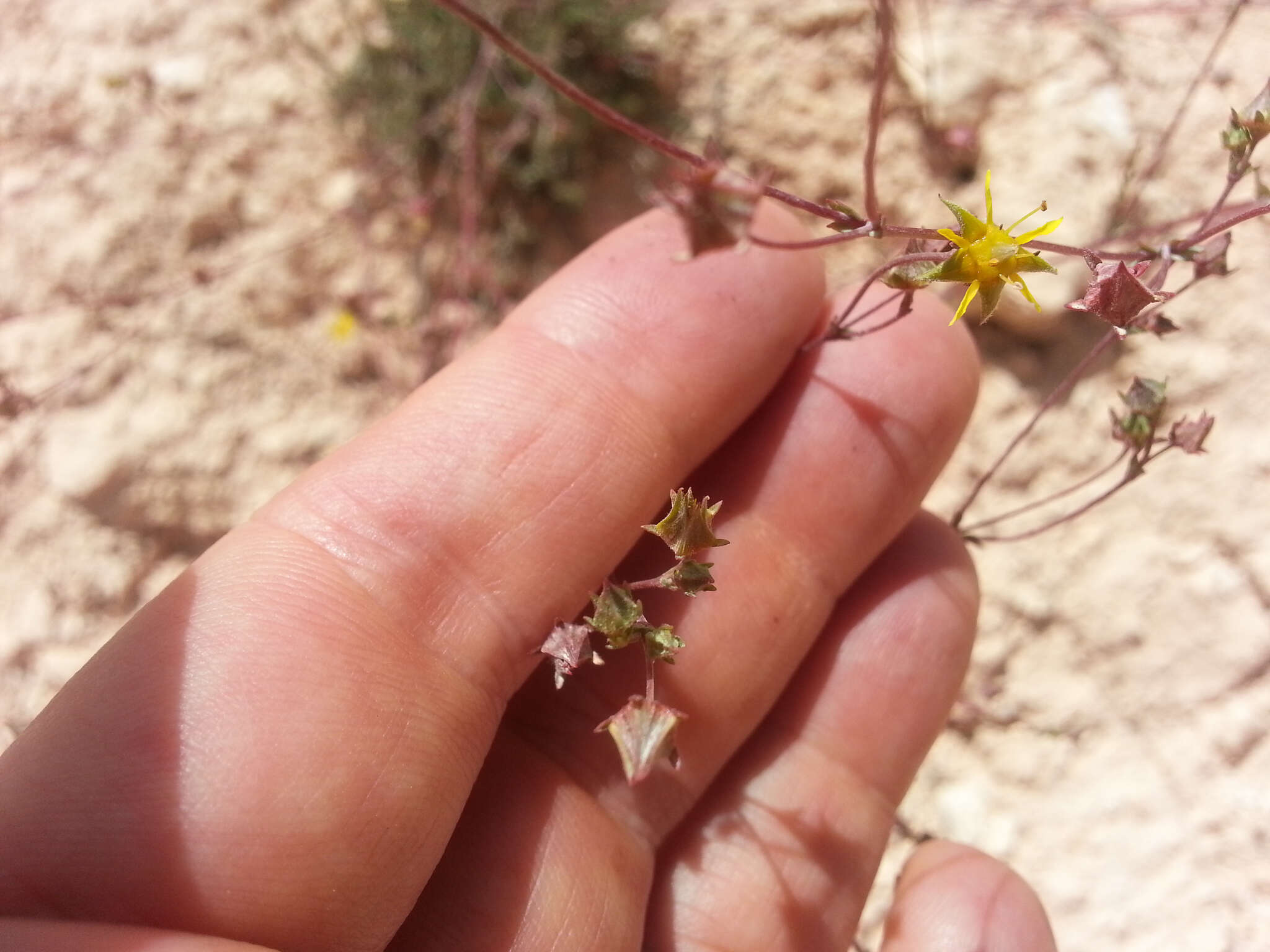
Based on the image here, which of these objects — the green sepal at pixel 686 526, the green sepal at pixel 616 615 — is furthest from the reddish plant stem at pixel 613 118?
the green sepal at pixel 616 615

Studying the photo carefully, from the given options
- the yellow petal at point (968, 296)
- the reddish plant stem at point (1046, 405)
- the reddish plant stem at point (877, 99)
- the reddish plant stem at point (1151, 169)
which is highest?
the reddish plant stem at point (1151, 169)

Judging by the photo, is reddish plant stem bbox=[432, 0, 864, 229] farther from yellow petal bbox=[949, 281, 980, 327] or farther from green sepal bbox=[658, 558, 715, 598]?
green sepal bbox=[658, 558, 715, 598]

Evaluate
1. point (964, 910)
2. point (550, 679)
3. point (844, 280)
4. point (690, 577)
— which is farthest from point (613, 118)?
point (964, 910)

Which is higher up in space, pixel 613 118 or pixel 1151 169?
pixel 1151 169

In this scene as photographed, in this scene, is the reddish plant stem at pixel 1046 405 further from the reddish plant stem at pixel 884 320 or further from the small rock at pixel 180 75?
the small rock at pixel 180 75

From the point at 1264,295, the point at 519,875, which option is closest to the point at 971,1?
the point at 1264,295

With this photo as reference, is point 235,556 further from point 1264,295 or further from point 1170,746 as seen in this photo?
point 1264,295

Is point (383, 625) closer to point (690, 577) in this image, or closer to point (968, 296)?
point (690, 577)
